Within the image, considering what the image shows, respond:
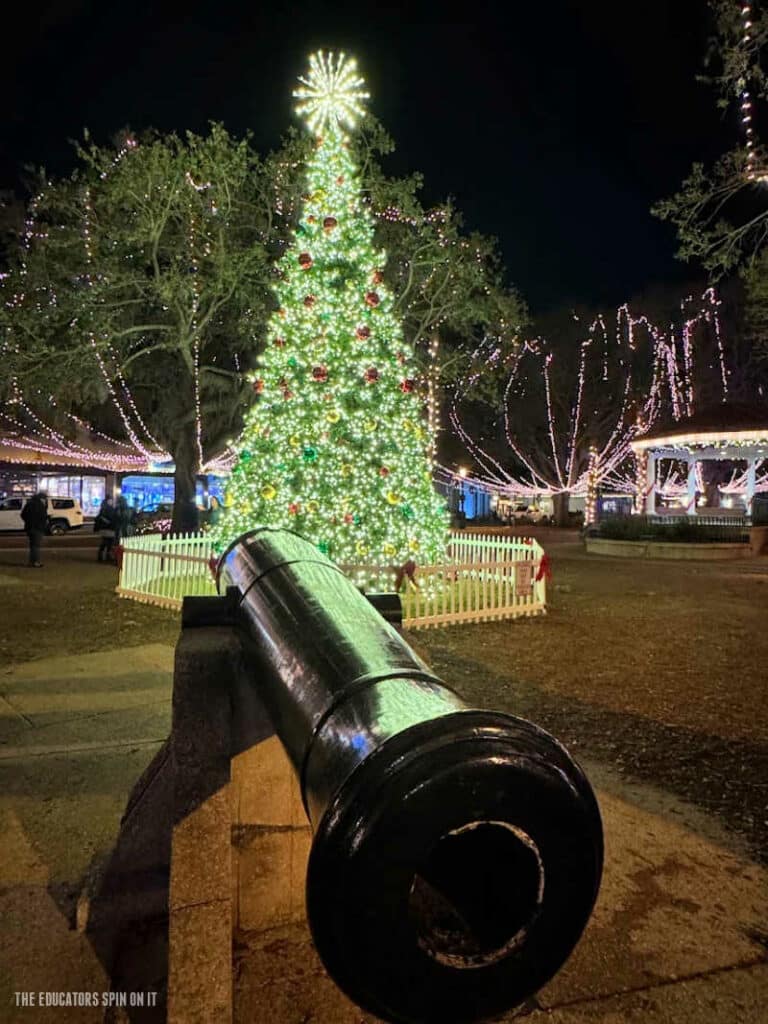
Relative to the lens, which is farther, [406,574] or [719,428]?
[719,428]

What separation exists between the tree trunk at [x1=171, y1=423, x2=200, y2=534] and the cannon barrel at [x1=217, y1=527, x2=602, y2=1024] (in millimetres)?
21550

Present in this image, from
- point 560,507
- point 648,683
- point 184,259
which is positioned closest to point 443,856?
point 648,683

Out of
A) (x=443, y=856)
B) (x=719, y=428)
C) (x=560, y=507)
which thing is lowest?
(x=443, y=856)

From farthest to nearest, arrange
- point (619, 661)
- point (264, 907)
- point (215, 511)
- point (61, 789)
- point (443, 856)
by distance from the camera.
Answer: point (215, 511) → point (619, 661) → point (61, 789) → point (264, 907) → point (443, 856)

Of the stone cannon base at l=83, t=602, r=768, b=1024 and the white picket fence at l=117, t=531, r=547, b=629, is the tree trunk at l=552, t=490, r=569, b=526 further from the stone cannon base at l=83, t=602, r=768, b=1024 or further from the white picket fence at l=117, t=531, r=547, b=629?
the stone cannon base at l=83, t=602, r=768, b=1024

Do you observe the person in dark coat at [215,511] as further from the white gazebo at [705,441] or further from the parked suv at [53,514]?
the white gazebo at [705,441]

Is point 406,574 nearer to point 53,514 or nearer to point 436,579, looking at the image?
point 436,579

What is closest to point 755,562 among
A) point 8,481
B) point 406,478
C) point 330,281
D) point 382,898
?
point 406,478

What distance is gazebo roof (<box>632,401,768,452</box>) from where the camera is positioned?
22125 mm

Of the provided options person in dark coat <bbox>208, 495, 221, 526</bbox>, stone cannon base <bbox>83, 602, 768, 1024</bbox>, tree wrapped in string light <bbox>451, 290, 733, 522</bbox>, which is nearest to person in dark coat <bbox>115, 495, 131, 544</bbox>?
person in dark coat <bbox>208, 495, 221, 526</bbox>

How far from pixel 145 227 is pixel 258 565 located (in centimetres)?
1638

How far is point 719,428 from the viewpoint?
22531mm

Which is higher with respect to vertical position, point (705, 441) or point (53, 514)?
point (705, 441)

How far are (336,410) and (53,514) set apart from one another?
23366 mm
